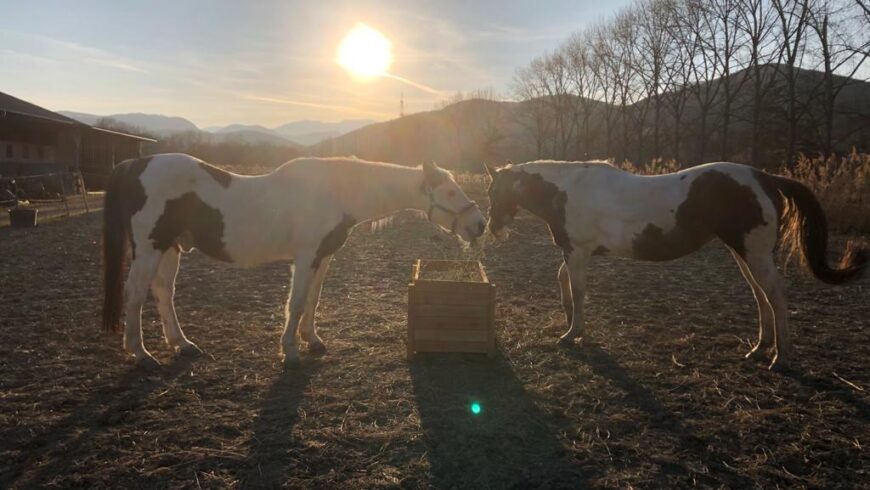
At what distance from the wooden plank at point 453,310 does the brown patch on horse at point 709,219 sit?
1.78m

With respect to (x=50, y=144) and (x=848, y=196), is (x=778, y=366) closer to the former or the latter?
(x=848, y=196)

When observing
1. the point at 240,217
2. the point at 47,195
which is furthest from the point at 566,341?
the point at 47,195

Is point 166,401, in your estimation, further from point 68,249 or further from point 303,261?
point 68,249

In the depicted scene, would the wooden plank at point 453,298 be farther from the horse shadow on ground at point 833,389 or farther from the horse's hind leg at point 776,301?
the horse shadow on ground at point 833,389

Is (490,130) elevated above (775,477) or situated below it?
above

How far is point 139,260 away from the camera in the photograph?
456 centimetres

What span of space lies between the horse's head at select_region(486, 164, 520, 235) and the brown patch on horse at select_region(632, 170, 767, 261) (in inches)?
59.6

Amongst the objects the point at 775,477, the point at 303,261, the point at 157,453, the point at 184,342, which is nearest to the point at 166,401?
A: the point at 157,453

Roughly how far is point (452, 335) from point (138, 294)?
116 inches

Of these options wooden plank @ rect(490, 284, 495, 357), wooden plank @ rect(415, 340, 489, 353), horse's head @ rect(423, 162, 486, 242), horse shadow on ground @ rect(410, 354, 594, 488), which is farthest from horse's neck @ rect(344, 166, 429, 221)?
horse shadow on ground @ rect(410, 354, 594, 488)

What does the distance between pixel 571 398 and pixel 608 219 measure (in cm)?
207

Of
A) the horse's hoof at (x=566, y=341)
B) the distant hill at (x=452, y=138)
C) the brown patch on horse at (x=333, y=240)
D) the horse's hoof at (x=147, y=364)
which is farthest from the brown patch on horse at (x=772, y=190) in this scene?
the distant hill at (x=452, y=138)

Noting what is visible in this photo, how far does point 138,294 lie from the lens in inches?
178

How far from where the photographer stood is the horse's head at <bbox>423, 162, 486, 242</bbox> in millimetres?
4918
